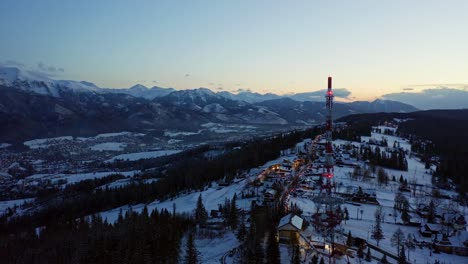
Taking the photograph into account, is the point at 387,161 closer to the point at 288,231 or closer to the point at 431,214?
the point at 431,214

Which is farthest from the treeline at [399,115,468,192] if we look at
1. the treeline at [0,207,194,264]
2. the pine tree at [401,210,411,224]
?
the treeline at [0,207,194,264]

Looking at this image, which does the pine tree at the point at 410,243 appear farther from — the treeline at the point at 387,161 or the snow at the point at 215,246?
the treeline at the point at 387,161

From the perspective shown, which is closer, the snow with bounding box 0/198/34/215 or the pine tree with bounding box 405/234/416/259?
the pine tree with bounding box 405/234/416/259

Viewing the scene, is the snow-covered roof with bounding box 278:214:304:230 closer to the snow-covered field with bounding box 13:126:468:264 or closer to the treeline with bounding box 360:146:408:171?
the snow-covered field with bounding box 13:126:468:264

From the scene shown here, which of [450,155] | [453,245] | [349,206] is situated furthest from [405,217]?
[450,155]

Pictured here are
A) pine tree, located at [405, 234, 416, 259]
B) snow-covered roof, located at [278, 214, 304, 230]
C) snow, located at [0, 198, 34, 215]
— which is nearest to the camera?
snow-covered roof, located at [278, 214, 304, 230]

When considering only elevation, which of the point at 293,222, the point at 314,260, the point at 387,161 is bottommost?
the point at 387,161

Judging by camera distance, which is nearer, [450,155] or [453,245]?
[453,245]

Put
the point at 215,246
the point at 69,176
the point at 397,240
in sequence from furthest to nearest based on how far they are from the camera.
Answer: the point at 69,176, the point at 397,240, the point at 215,246

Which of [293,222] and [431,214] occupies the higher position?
[293,222]

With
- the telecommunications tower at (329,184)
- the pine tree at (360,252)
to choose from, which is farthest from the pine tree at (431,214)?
the pine tree at (360,252)

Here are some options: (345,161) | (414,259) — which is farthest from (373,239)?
(345,161)
